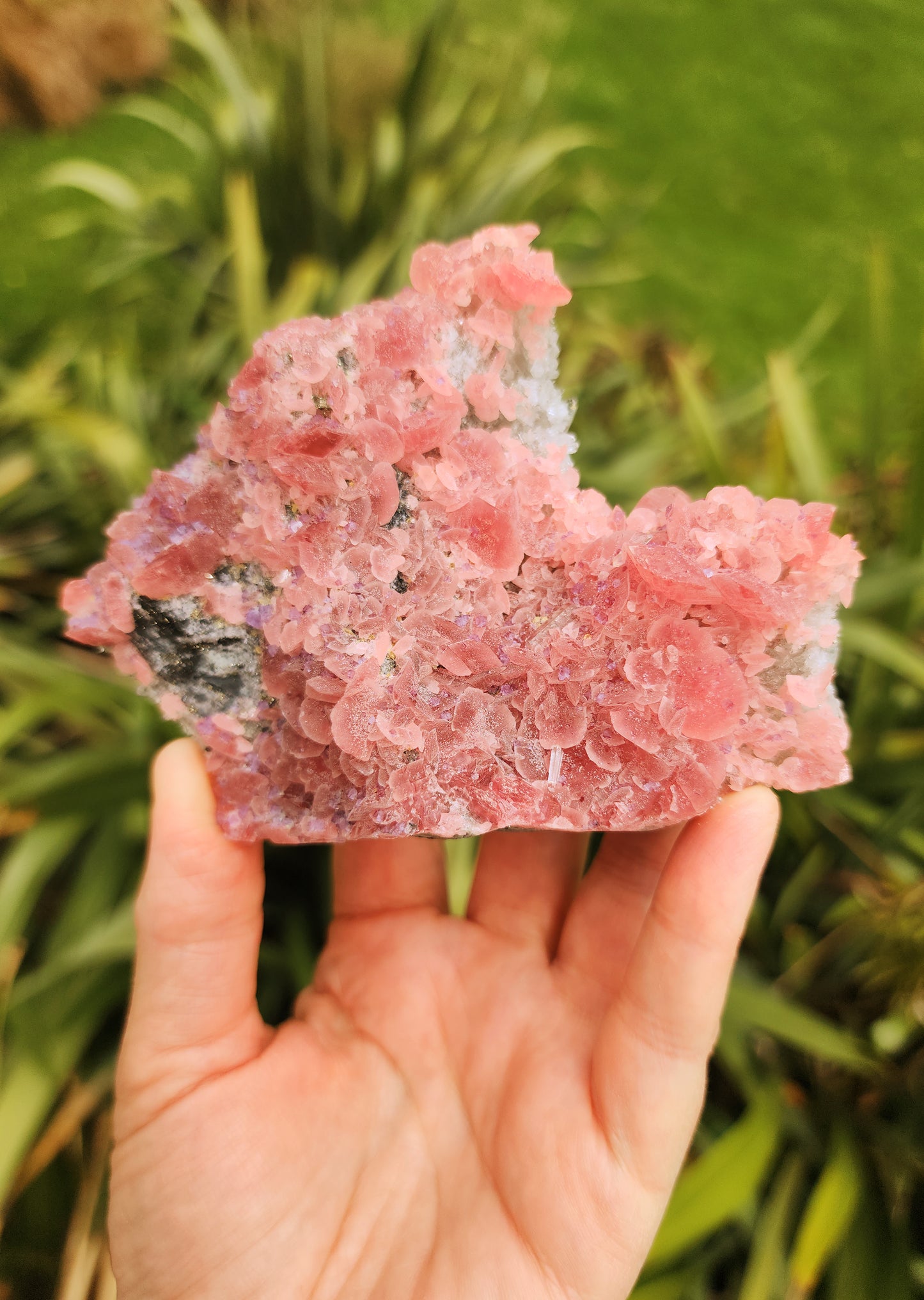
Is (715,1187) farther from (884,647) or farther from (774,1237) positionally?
(884,647)

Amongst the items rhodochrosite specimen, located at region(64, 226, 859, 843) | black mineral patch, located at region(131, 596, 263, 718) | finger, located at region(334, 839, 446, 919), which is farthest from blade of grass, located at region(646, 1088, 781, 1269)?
black mineral patch, located at region(131, 596, 263, 718)

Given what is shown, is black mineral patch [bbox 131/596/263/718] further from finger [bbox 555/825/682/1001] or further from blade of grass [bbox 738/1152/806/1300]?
blade of grass [bbox 738/1152/806/1300]

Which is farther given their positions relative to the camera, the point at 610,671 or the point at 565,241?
the point at 565,241

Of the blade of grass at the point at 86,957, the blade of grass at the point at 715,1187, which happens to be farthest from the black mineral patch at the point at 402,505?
the blade of grass at the point at 715,1187

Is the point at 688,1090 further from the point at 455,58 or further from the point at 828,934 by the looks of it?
the point at 455,58

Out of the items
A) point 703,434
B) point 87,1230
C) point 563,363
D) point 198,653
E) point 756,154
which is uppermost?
point 756,154

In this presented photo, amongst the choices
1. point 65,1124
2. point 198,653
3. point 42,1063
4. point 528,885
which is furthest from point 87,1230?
point 198,653

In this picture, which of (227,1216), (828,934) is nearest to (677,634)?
(227,1216)
